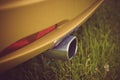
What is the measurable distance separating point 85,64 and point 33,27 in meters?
1.11

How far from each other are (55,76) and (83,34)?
0.74 m

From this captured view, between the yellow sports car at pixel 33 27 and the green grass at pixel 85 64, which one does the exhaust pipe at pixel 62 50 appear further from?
the green grass at pixel 85 64

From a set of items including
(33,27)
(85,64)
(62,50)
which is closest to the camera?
(33,27)

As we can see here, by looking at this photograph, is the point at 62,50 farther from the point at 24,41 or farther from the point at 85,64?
the point at 85,64

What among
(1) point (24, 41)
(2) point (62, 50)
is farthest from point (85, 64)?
(1) point (24, 41)

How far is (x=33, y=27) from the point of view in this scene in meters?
1.75

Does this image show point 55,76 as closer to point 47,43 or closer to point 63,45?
point 63,45

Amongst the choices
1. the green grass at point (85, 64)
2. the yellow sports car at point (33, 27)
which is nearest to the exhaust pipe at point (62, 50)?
the yellow sports car at point (33, 27)

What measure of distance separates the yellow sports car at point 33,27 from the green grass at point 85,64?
22.6 inches

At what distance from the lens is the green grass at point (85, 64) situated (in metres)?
2.65

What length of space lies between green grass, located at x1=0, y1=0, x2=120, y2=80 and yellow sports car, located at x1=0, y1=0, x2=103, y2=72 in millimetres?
573

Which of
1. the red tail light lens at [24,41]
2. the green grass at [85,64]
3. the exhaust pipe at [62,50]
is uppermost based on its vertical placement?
the red tail light lens at [24,41]

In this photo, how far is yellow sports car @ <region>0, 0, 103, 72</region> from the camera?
5.36 ft

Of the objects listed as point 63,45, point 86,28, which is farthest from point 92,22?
point 63,45
